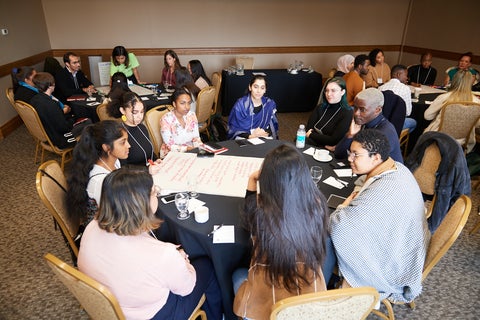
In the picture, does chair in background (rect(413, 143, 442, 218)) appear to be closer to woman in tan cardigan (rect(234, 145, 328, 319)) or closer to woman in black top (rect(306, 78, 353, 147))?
woman in black top (rect(306, 78, 353, 147))

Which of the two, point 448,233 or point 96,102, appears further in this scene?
point 96,102

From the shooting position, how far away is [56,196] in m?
1.90

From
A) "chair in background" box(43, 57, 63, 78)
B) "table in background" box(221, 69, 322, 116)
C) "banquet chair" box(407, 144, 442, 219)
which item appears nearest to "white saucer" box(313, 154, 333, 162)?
"banquet chair" box(407, 144, 442, 219)

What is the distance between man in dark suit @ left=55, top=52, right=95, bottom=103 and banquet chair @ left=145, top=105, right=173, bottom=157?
1899 millimetres

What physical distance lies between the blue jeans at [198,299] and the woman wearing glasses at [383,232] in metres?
0.74

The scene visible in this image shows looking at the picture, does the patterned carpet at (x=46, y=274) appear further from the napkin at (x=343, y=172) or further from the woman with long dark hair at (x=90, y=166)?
the napkin at (x=343, y=172)

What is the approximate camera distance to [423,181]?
2.48 m

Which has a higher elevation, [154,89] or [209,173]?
[154,89]

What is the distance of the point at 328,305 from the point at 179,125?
238 cm

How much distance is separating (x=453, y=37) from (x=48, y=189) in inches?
340

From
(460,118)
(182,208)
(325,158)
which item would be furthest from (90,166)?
(460,118)

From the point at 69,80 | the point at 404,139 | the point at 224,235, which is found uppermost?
the point at 69,80

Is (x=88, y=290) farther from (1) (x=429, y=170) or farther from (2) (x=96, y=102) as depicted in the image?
(2) (x=96, y=102)

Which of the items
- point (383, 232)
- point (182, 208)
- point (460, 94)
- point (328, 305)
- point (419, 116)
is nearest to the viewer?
point (328, 305)
